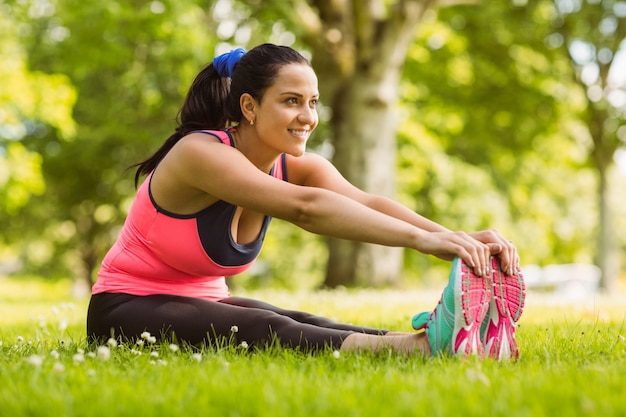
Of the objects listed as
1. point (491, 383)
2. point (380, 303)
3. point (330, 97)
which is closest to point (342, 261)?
point (330, 97)

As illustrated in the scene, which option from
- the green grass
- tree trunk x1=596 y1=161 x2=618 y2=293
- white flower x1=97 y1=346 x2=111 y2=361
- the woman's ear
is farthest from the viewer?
tree trunk x1=596 y1=161 x2=618 y2=293

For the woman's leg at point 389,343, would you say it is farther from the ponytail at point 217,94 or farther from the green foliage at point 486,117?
the green foliage at point 486,117

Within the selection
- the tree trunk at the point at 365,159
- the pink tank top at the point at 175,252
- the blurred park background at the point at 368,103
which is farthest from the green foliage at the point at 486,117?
the pink tank top at the point at 175,252

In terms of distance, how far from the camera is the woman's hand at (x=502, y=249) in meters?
3.29

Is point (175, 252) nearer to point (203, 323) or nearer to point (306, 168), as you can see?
point (203, 323)

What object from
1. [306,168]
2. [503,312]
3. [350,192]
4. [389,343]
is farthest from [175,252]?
[503,312]

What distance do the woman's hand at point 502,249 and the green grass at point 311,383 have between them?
1.37 ft

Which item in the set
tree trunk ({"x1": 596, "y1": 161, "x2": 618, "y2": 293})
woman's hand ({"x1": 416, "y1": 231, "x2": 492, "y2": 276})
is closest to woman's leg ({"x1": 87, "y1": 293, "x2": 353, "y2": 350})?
woman's hand ({"x1": 416, "y1": 231, "x2": 492, "y2": 276})

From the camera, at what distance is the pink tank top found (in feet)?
12.7

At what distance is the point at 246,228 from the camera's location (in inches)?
161

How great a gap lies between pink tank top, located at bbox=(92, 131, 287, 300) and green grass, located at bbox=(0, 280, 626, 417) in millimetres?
419

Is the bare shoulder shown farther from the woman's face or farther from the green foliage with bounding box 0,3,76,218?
the green foliage with bounding box 0,3,76,218

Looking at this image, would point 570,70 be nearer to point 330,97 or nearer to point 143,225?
point 330,97

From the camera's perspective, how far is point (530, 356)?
3373 millimetres
